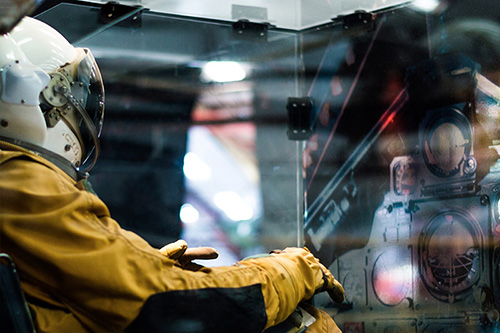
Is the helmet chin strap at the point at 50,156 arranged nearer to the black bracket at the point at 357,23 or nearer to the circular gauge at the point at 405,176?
the circular gauge at the point at 405,176

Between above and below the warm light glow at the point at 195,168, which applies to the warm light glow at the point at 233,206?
below

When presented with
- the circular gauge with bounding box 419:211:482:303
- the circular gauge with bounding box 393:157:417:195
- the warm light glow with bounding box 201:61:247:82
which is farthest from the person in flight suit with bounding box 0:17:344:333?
the warm light glow with bounding box 201:61:247:82

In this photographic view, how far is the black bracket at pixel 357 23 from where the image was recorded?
2607mm

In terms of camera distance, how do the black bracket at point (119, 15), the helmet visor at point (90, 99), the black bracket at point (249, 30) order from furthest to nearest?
the black bracket at point (249, 30) → the black bracket at point (119, 15) → the helmet visor at point (90, 99)

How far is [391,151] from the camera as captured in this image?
2463 millimetres

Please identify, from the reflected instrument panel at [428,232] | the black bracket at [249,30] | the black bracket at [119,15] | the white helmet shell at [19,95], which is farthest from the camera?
the black bracket at [249,30]

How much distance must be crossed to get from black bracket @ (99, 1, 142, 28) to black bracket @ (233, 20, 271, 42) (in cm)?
49

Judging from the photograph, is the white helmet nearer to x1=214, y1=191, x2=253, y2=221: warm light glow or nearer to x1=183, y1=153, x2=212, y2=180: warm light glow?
x1=183, y1=153, x2=212, y2=180: warm light glow

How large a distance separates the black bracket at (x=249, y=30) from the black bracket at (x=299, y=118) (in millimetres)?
355

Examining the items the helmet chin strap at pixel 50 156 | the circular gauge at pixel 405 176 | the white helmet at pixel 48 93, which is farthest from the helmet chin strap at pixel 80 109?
the circular gauge at pixel 405 176

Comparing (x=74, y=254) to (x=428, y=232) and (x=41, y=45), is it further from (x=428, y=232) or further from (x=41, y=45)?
(x=428, y=232)

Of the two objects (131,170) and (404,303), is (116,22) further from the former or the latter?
(404,303)

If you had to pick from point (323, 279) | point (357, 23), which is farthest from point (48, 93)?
point (357, 23)

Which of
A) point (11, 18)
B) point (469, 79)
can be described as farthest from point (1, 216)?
point (469, 79)
